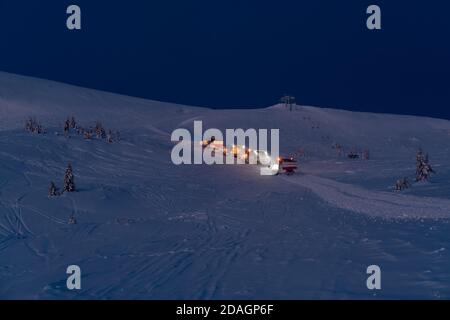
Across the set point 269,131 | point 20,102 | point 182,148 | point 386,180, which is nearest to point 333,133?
point 269,131

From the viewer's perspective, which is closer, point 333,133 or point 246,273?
point 246,273

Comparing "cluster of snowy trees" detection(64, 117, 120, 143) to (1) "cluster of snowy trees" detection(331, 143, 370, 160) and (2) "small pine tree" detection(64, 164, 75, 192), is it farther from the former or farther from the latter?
(1) "cluster of snowy trees" detection(331, 143, 370, 160)

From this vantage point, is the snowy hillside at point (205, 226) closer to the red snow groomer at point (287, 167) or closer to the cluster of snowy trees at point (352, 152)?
the red snow groomer at point (287, 167)

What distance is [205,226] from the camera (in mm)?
10234

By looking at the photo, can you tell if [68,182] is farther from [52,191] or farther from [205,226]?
[205,226]

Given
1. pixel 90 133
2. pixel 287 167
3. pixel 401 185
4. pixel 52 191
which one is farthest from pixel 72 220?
pixel 90 133

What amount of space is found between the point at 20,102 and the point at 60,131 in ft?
45.1

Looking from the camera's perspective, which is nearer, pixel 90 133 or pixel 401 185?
pixel 401 185

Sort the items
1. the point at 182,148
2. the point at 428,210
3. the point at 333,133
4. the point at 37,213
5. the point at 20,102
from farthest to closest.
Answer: the point at 333,133 < the point at 20,102 < the point at 182,148 < the point at 428,210 < the point at 37,213

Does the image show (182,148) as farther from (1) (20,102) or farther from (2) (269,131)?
(1) (20,102)

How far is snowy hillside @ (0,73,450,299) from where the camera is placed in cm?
654

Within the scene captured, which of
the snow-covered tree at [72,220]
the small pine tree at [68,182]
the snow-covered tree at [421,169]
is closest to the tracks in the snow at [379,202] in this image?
the snow-covered tree at [421,169]

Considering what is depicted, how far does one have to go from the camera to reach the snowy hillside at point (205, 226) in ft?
21.4

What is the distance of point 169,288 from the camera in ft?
20.9
